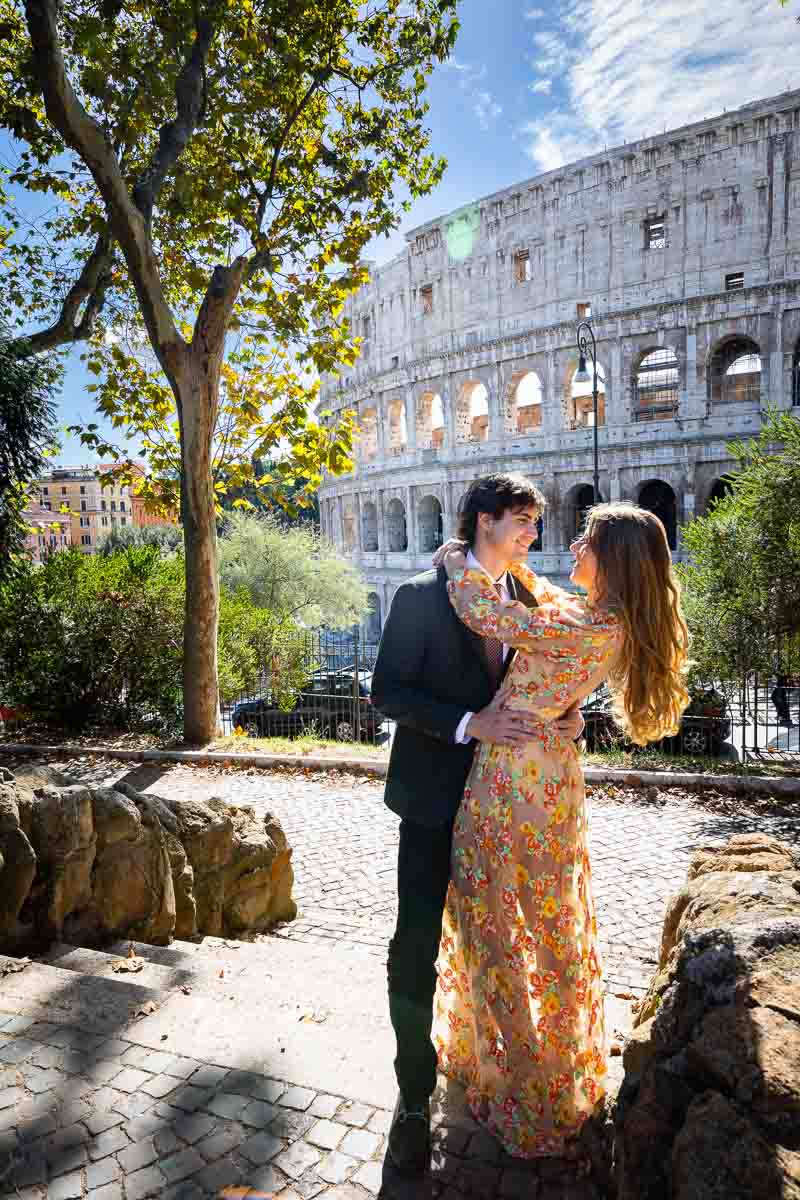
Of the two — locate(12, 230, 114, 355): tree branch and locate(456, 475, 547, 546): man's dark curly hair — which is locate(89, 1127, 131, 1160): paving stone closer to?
locate(456, 475, 547, 546): man's dark curly hair

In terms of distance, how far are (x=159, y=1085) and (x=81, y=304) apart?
9093 mm

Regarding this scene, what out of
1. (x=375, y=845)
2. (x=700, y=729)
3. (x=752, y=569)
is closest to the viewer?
(x=375, y=845)

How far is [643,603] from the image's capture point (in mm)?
2238

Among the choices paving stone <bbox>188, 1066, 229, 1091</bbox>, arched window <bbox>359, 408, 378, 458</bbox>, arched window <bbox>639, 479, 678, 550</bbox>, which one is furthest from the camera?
arched window <bbox>359, 408, 378, 458</bbox>

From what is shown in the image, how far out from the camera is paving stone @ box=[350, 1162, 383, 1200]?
6.29ft

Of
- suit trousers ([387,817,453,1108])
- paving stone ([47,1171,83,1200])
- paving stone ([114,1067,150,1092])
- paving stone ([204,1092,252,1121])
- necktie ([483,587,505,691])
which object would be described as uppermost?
necktie ([483,587,505,691])

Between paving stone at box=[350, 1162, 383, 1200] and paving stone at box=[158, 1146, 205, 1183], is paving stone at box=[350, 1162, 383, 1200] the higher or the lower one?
the lower one

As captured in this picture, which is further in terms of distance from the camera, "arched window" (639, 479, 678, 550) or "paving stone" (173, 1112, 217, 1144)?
"arched window" (639, 479, 678, 550)

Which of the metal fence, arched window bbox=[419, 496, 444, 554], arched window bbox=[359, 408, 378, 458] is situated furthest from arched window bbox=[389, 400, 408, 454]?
the metal fence

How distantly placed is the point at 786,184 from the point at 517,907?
30.8m

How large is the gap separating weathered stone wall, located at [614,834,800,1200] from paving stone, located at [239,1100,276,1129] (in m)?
0.95

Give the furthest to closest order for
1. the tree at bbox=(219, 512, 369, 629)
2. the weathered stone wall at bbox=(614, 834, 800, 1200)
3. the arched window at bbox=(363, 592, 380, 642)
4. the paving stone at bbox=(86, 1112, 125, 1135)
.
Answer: the arched window at bbox=(363, 592, 380, 642) < the tree at bbox=(219, 512, 369, 629) < the paving stone at bbox=(86, 1112, 125, 1135) < the weathered stone wall at bbox=(614, 834, 800, 1200)

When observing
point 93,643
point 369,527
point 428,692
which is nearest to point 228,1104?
point 428,692

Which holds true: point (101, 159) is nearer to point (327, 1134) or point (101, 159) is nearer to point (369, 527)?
point (327, 1134)
